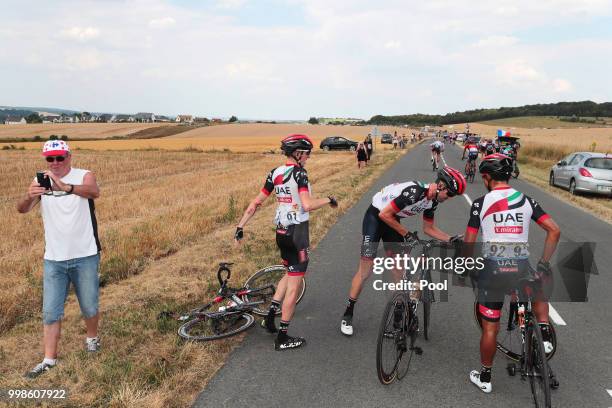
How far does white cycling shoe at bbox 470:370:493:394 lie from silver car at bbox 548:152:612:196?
1363 centimetres

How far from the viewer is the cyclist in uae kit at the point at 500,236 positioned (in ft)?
11.6

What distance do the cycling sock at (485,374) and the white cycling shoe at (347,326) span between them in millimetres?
1425

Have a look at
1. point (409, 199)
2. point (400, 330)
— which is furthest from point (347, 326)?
point (409, 199)

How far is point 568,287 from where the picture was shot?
18.2 ft

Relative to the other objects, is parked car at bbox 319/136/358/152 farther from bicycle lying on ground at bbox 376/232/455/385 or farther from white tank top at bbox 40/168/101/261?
white tank top at bbox 40/168/101/261

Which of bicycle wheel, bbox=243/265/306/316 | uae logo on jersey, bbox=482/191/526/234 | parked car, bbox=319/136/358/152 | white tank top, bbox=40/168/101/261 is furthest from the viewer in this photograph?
parked car, bbox=319/136/358/152

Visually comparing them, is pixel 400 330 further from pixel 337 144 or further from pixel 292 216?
pixel 337 144

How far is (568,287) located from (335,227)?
5.41m

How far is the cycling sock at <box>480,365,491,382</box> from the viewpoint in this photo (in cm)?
379

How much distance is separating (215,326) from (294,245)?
1.29 meters

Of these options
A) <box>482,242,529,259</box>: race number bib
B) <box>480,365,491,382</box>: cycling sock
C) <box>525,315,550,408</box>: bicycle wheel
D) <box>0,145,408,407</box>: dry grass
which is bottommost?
<box>0,145,408,407</box>: dry grass

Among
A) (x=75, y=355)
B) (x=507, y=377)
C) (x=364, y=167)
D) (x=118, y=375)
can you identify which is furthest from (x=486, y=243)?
(x=364, y=167)

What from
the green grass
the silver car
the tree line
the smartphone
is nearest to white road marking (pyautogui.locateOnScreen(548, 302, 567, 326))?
the smartphone

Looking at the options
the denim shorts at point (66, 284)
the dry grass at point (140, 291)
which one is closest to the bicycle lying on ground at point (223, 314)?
the dry grass at point (140, 291)
